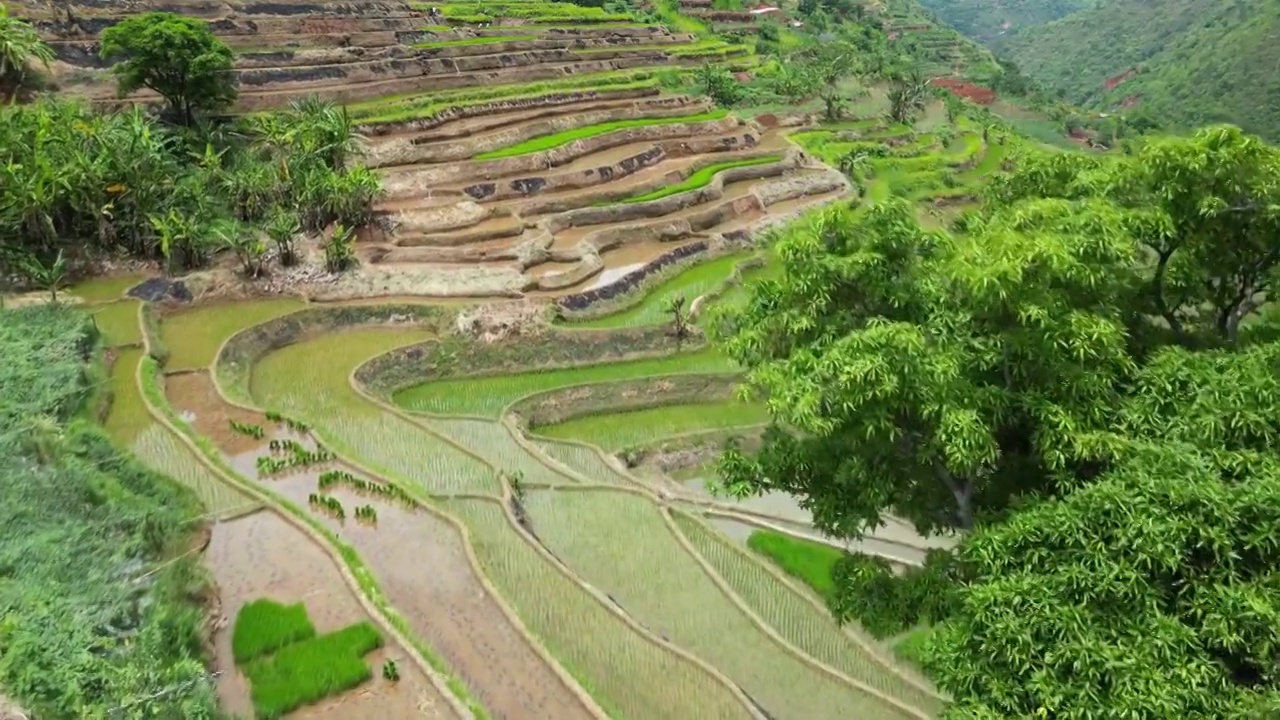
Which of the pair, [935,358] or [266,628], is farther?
[266,628]

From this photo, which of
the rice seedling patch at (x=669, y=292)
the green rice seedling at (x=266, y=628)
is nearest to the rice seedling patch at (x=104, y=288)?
the rice seedling patch at (x=669, y=292)

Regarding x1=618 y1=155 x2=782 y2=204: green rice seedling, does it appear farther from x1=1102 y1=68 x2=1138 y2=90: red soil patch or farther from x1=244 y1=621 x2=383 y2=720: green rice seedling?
x1=1102 y1=68 x2=1138 y2=90: red soil patch

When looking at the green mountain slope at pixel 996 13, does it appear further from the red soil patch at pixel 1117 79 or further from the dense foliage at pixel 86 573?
the dense foliage at pixel 86 573

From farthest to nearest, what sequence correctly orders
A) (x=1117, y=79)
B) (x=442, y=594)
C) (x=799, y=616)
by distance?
(x=1117, y=79) < (x=799, y=616) < (x=442, y=594)

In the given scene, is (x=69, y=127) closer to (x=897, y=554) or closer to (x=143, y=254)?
(x=143, y=254)

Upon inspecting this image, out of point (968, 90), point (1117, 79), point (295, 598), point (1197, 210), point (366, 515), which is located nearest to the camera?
point (1197, 210)

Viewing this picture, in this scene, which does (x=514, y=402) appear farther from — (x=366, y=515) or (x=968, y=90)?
(x=968, y=90)

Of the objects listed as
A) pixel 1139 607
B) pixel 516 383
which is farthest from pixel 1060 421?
pixel 516 383

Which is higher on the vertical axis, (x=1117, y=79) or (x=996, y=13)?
(x=996, y=13)
